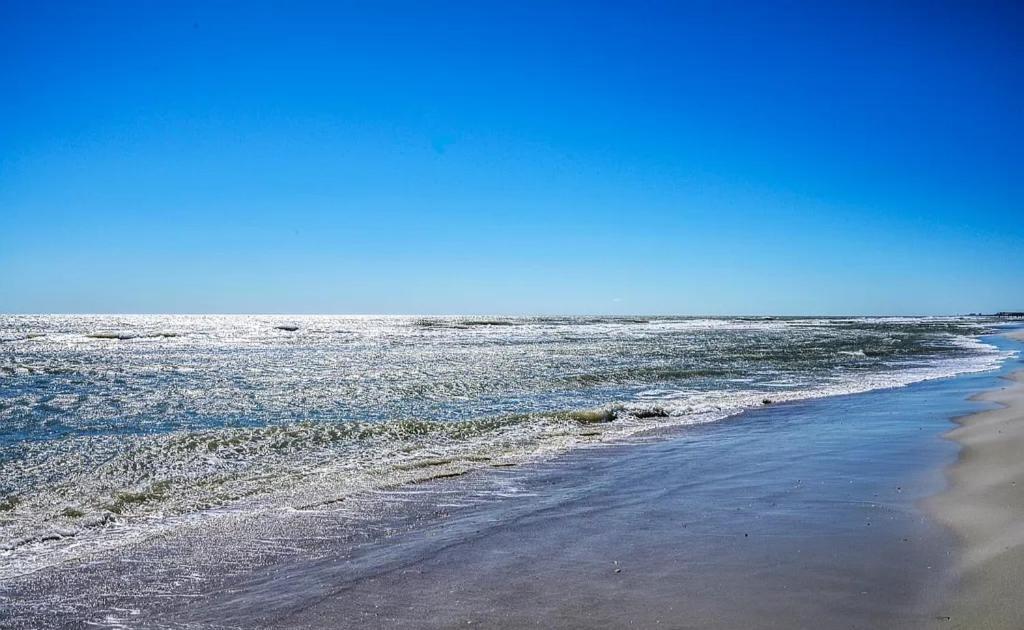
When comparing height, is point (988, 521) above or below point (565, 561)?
above

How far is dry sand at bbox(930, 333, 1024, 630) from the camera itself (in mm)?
4441

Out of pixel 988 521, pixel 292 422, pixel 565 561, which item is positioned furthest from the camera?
pixel 292 422

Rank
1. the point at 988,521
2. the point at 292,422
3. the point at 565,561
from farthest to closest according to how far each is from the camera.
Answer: the point at 292,422
the point at 988,521
the point at 565,561

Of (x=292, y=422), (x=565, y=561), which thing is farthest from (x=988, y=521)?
(x=292, y=422)

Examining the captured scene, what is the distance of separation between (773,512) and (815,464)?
3197mm

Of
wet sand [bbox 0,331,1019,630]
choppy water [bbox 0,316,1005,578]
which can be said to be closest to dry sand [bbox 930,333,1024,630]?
wet sand [bbox 0,331,1019,630]

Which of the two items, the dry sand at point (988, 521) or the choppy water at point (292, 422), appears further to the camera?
the choppy water at point (292, 422)

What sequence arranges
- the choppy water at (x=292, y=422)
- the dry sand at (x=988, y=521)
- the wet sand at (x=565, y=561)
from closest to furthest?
the dry sand at (x=988, y=521)
the wet sand at (x=565, y=561)
the choppy water at (x=292, y=422)

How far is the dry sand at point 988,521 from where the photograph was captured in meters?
4.44

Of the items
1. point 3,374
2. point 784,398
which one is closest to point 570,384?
point 784,398

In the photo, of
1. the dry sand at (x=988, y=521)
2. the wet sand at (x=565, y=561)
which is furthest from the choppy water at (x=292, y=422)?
the dry sand at (x=988, y=521)

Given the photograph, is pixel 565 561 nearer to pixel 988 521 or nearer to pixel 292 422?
pixel 988 521

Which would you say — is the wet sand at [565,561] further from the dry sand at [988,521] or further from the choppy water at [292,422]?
the choppy water at [292,422]

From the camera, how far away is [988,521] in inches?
256
